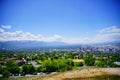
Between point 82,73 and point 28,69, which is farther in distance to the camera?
point 28,69

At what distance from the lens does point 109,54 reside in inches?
211

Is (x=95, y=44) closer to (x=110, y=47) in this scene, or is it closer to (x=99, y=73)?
(x=110, y=47)

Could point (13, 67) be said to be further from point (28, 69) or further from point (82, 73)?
point (82, 73)

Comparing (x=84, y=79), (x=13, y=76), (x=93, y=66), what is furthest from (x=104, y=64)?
(x=13, y=76)

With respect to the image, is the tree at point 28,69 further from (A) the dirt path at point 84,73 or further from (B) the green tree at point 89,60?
(B) the green tree at point 89,60

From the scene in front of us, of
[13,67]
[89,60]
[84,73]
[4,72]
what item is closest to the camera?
[4,72]

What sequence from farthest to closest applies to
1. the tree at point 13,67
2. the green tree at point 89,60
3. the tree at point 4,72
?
1. the green tree at point 89,60
2. the tree at point 13,67
3. the tree at point 4,72

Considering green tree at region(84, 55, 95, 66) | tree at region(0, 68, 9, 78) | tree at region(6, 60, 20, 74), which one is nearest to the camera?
tree at region(0, 68, 9, 78)

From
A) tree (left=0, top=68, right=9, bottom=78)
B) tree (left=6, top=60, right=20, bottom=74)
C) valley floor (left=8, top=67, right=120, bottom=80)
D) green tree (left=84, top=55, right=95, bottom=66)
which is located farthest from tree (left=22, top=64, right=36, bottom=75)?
green tree (left=84, top=55, right=95, bottom=66)

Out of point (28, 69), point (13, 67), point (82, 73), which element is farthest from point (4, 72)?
point (82, 73)

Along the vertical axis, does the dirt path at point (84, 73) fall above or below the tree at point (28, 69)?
below

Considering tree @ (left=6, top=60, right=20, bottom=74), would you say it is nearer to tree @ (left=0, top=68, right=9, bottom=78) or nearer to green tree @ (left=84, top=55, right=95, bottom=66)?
tree @ (left=0, top=68, right=9, bottom=78)

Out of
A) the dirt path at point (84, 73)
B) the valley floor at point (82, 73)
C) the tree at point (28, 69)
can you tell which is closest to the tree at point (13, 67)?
the tree at point (28, 69)

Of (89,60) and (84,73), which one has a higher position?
(89,60)
